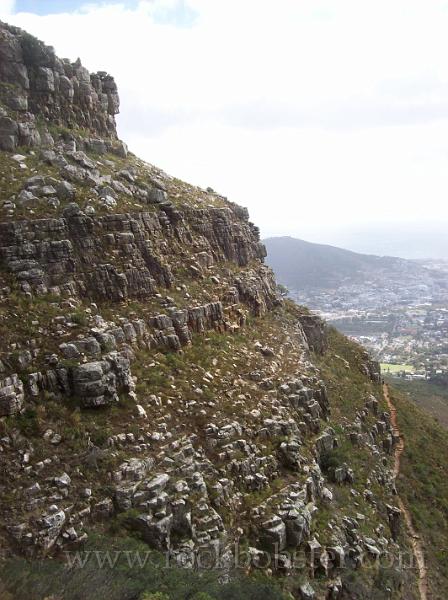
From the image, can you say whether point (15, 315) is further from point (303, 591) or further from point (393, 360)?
point (393, 360)

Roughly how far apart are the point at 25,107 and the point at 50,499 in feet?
96.2

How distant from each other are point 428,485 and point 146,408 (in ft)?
96.7

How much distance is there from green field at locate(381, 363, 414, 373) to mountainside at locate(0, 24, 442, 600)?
125 metres

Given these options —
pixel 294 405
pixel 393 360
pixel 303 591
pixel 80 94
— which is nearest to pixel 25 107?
pixel 80 94

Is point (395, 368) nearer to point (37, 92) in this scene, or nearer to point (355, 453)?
point (355, 453)

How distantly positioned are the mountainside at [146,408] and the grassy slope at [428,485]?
949mm

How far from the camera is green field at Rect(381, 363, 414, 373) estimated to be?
16425cm

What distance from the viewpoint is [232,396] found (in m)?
30.9

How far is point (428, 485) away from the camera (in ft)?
145

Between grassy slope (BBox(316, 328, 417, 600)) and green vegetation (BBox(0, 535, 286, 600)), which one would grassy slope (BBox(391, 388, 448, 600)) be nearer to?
grassy slope (BBox(316, 328, 417, 600))

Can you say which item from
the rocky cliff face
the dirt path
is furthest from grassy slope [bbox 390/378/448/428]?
the rocky cliff face

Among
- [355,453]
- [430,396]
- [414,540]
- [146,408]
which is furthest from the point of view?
[430,396]

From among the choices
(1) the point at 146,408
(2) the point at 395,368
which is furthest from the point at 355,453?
(2) the point at 395,368

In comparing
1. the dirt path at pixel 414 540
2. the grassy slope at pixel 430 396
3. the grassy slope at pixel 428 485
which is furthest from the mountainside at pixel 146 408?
the grassy slope at pixel 430 396
